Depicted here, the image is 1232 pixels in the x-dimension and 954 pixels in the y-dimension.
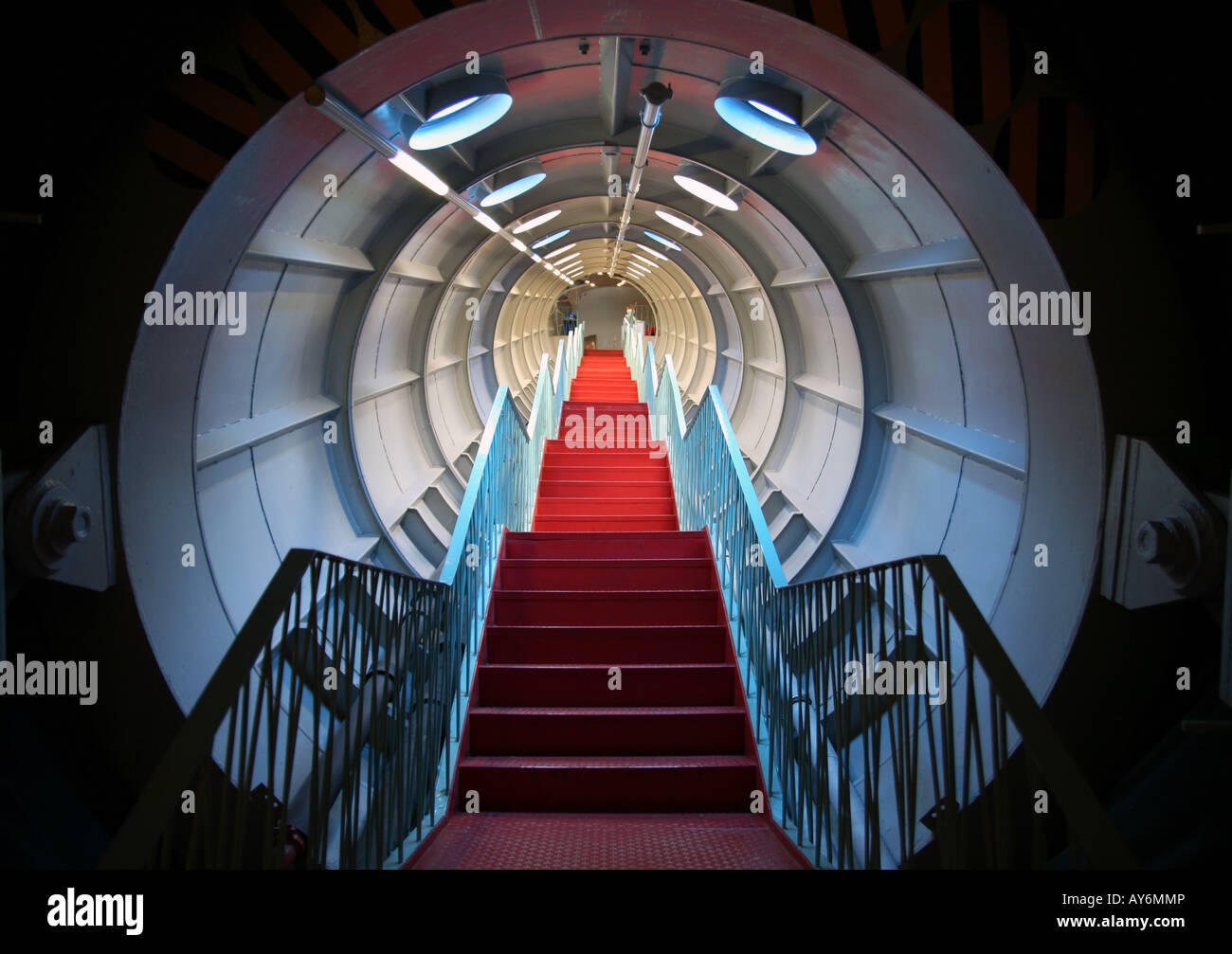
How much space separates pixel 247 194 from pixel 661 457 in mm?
6066

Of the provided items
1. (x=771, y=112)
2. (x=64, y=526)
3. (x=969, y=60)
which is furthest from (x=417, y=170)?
(x=969, y=60)

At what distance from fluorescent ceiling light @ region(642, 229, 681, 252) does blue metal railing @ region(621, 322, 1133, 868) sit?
18.7 ft

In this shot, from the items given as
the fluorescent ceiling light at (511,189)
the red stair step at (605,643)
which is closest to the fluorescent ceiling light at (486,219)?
the fluorescent ceiling light at (511,189)

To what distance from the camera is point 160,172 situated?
282cm

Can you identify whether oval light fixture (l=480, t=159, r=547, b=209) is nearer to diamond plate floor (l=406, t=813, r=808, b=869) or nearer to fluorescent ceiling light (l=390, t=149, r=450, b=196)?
fluorescent ceiling light (l=390, t=149, r=450, b=196)

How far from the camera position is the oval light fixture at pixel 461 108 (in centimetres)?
414

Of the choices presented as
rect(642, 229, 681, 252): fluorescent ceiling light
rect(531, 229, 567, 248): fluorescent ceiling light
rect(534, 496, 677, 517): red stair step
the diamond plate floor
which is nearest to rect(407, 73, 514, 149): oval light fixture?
the diamond plate floor

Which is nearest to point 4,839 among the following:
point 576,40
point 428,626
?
point 428,626

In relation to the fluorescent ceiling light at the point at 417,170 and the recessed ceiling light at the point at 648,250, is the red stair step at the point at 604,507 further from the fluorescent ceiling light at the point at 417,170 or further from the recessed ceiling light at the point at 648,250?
the recessed ceiling light at the point at 648,250

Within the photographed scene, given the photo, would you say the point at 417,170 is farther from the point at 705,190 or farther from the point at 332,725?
the point at 332,725

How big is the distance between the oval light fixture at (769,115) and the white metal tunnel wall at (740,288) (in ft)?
0.36

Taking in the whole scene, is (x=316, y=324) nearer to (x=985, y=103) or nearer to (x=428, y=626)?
(x=428, y=626)

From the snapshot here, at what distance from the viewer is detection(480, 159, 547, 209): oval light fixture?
617 cm

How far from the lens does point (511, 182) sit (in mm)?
6250
